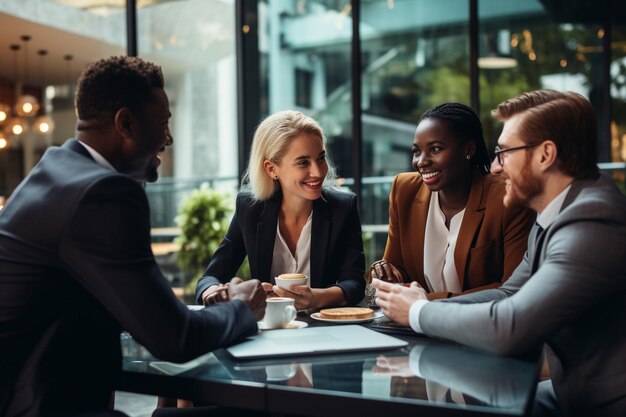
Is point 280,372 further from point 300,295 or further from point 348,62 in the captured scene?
point 348,62

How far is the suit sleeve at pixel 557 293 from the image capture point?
143 cm

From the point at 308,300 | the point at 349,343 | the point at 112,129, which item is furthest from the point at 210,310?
the point at 308,300

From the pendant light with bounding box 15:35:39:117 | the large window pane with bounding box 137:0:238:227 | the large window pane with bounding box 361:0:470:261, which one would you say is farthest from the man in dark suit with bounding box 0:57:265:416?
the pendant light with bounding box 15:35:39:117

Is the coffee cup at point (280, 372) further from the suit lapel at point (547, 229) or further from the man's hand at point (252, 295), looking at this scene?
the suit lapel at point (547, 229)

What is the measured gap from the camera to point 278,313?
186 centimetres

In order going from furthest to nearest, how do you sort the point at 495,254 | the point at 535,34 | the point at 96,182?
the point at 535,34 → the point at 495,254 → the point at 96,182

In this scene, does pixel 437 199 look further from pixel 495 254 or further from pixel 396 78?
pixel 396 78

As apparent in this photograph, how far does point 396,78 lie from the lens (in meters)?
6.85

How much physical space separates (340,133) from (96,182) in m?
5.55

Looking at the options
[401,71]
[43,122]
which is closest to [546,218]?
[401,71]

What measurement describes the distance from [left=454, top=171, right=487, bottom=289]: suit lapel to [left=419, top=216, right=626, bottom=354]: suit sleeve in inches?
37.1

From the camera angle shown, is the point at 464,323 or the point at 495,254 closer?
the point at 464,323

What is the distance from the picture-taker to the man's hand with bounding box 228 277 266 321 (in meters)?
1.76

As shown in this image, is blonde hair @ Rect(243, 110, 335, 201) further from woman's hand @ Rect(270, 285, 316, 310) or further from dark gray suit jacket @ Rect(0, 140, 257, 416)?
dark gray suit jacket @ Rect(0, 140, 257, 416)
